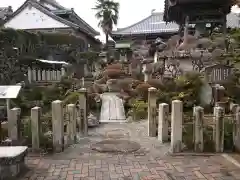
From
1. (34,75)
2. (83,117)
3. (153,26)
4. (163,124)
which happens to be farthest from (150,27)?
(163,124)

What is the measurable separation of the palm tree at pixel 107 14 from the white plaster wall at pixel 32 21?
10060 millimetres

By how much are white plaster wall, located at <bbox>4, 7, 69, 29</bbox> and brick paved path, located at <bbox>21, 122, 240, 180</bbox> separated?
2151 cm

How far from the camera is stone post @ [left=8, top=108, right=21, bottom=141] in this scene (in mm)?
6557

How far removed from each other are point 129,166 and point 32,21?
2406cm

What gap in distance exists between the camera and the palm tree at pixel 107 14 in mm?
35438

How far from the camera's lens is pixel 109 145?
23.7 feet

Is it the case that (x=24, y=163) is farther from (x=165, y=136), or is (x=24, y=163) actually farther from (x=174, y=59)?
(x=174, y=59)

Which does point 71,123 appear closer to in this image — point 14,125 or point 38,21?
point 14,125

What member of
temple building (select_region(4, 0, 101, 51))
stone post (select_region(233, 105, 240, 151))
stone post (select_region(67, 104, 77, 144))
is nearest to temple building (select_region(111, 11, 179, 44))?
temple building (select_region(4, 0, 101, 51))

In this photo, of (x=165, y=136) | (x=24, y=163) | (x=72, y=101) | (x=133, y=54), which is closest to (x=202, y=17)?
(x=133, y=54)

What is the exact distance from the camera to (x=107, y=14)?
3538 cm

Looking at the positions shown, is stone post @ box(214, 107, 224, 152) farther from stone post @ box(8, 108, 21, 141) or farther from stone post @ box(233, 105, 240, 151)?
stone post @ box(8, 108, 21, 141)

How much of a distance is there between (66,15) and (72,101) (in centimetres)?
1971

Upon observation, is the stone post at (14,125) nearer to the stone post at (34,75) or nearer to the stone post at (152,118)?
the stone post at (152,118)
